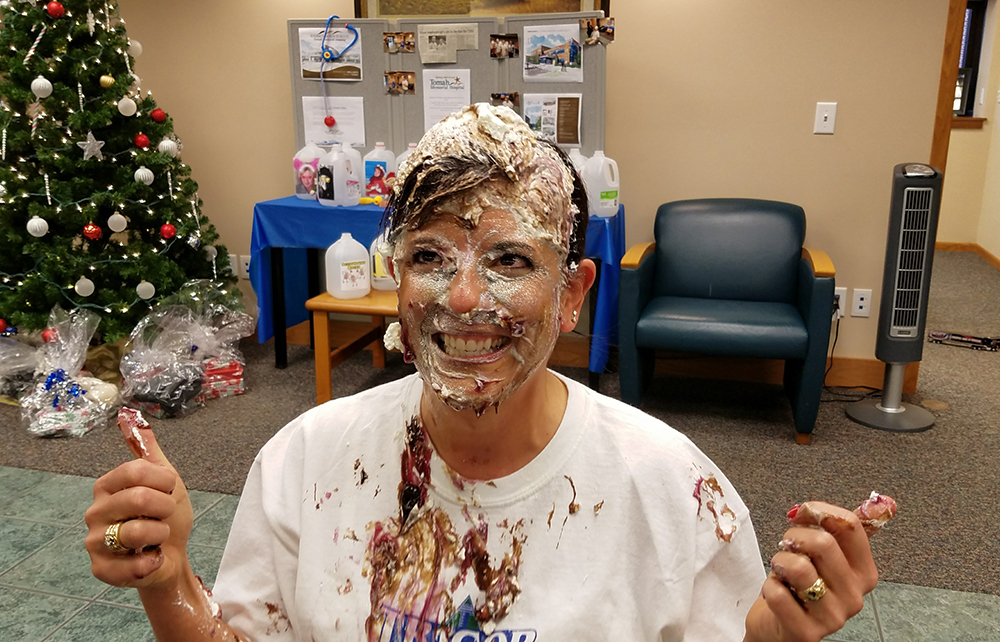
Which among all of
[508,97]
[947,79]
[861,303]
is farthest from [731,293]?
[508,97]

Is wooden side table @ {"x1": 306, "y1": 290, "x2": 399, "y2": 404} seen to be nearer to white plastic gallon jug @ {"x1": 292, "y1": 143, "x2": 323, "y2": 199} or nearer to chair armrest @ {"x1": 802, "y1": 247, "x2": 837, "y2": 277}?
white plastic gallon jug @ {"x1": 292, "y1": 143, "x2": 323, "y2": 199}

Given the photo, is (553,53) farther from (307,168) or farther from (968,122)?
(968,122)

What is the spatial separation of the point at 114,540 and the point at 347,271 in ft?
7.84

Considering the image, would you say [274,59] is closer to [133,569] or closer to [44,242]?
[44,242]

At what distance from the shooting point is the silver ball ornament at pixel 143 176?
10.8ft

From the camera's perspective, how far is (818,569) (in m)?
0.67

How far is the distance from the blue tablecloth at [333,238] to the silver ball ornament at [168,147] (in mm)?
442

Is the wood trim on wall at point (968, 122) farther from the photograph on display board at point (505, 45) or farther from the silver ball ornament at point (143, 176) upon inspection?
the silver ball ornament at point (143, 176)

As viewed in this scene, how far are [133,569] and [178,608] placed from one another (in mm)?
111

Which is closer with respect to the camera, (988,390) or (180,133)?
(988,390)

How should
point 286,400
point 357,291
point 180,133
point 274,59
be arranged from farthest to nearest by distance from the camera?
point 180,133, point 274,59, point 286,400, point 357,291

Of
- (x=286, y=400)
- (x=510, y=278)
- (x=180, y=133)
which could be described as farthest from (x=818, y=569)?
(x=180, y=133)

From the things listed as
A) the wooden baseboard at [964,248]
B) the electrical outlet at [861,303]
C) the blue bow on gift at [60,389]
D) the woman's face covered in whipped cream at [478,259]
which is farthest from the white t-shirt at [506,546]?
the wooden baseboard at [964,248]

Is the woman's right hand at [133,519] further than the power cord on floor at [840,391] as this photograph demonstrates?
No
